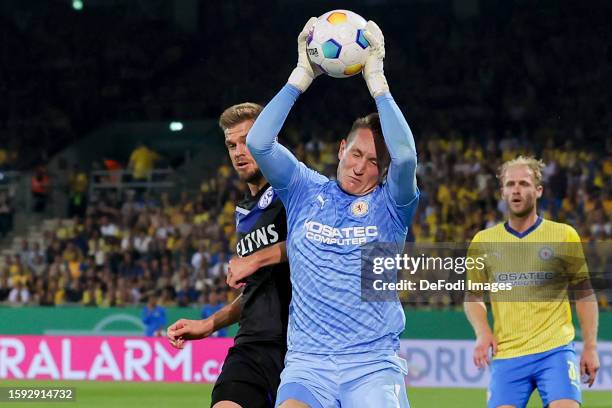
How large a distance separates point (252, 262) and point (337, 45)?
1.12 metres

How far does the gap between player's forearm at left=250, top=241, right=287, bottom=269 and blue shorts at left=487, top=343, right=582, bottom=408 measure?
2.10 meters

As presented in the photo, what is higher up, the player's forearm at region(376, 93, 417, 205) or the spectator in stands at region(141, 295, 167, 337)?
the spectator in stands at region(141, 295, 167, 337)

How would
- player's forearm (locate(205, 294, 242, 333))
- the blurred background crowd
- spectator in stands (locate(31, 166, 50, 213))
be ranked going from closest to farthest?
player's forearm (locate(205, 294, 242, 333))
the blurred background crowd
spectator in stands (locate(31, 166, 50, 213))

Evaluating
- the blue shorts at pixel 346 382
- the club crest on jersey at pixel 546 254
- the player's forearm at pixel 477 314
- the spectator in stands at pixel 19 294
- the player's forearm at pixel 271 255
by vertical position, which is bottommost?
the blue shorts at pixel 346 382

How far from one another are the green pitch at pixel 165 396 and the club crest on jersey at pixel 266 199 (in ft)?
27.3

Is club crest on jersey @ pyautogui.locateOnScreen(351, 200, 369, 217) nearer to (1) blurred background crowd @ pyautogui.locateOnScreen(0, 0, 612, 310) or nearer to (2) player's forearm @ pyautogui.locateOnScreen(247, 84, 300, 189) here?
(2) player's forearm @ pyautogui.locateOnScreen(247, 84, 300, 189)

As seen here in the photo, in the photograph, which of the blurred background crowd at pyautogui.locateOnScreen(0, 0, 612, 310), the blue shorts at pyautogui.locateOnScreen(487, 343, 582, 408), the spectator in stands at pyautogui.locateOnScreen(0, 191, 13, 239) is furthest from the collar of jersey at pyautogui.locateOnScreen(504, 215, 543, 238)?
the spectator in stands at pyautogui.locateOnScreen(0, 191, 13, 239)

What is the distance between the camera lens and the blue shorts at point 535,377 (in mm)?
6523

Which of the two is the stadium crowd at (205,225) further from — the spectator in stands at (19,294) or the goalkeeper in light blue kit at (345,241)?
the goalkeeper in light blue kit at (345,241)

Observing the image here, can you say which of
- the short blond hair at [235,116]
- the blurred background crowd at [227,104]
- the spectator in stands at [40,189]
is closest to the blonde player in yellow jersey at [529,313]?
the short blond hair at [235,116]

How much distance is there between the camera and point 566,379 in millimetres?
6508

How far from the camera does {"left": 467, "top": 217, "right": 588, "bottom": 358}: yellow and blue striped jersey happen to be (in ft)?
22.1

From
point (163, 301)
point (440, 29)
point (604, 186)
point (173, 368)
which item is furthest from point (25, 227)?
point (604, 186)

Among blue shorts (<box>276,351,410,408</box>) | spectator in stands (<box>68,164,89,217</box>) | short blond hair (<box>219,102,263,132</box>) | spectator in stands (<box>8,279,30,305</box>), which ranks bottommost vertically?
blue shorts (<box>276,351,410,408</box>)
